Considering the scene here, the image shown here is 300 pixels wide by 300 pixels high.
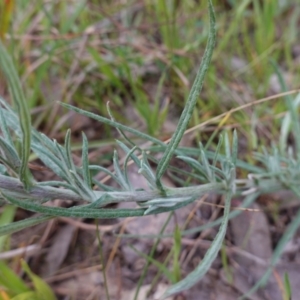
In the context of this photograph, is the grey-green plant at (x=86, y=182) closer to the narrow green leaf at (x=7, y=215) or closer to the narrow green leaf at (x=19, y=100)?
the narrow green leaf at (x=19, y=100)

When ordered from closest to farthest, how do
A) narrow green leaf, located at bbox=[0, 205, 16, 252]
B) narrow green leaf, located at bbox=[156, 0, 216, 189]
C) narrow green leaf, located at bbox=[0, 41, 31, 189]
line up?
narrow green leaf, located at bbox=[0, 41, 31, 189] → narrow green leaf, located at bbox=[156, 0, 216, 189] → narrow green leaf, located at bbox=[0, 205, 16, 252]

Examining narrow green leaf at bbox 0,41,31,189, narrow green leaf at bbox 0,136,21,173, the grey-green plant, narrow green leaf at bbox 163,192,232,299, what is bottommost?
narrow green leaf at bbox 163,192,232,299

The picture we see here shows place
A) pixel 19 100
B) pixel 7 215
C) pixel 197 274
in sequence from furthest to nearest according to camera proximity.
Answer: pixel 7 215 → pixel 197 274 → pixel 19 100

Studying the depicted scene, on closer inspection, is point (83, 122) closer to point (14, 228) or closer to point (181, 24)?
point (181, 24)

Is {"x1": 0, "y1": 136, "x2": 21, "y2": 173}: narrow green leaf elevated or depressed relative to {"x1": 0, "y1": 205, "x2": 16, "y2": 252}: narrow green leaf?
elevated

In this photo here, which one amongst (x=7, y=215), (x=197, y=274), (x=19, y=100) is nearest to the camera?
(x=19, y=100)

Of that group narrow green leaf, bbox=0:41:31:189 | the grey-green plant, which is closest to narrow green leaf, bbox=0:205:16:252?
the grey-green plant

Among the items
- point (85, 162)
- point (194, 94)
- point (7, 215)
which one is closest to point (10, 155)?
point (85, 162)

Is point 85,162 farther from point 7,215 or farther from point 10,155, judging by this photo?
point 7,215

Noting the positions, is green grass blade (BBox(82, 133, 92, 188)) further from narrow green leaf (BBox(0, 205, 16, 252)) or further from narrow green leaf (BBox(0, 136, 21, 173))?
narrow green leaf (BBox(0, 205, 16, 252))
